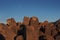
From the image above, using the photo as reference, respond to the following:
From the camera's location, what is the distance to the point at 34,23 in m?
27.6

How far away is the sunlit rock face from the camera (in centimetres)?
2548

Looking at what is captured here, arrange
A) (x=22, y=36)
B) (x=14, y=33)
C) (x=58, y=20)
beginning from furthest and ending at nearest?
(x=58, y=20)
(x=14, y=33)
(x=22, y=36)

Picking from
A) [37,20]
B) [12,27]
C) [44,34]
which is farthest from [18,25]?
[44,34]

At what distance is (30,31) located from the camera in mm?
25406

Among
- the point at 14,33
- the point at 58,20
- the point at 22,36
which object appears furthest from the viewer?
the point at 58,20

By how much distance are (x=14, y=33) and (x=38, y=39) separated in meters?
3.88

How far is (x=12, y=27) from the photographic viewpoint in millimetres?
28344

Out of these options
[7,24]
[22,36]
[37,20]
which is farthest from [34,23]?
[7,24]

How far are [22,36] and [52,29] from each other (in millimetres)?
4547

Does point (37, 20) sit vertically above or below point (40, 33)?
above

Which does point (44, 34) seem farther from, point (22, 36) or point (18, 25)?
point (18, 25)

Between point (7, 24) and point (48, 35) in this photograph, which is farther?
point (7, 24)

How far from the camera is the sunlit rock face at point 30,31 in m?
25.5

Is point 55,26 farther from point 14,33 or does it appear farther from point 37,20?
point 14,33
